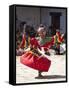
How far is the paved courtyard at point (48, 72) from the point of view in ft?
7.32

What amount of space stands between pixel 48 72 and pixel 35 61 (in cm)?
13

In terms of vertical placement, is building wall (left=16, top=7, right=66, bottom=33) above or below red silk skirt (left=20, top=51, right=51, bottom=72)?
above

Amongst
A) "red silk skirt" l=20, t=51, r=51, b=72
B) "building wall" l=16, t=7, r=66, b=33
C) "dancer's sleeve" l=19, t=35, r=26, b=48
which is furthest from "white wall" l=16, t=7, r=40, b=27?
"red silk skirt" l=20, t=51, r=51, b=72

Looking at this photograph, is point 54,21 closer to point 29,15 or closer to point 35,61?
point 29,15

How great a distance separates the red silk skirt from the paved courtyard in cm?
2

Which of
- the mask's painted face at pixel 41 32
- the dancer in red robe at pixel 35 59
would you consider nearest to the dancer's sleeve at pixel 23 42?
the dancer in red robe at pixel 35 59

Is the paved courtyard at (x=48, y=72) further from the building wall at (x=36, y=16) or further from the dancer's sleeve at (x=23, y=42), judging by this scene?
the building wall at (x=36, y=16)

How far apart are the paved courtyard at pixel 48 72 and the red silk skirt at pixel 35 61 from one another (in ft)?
0.08

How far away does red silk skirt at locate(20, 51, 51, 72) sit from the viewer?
2.25 m

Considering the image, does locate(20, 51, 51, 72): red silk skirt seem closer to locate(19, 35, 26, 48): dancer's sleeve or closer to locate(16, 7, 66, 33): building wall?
locate(19, 35, 26, 48): dancer's sleeve

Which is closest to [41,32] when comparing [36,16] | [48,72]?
[36,16]

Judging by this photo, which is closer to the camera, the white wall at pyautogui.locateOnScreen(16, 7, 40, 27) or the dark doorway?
the white wall at pyautogui.locateOnScreen(16, 7, 40, 27)

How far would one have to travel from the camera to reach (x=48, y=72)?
234 cm

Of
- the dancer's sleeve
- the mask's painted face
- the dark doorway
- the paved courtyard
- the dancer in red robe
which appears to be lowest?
the paved courtyard
